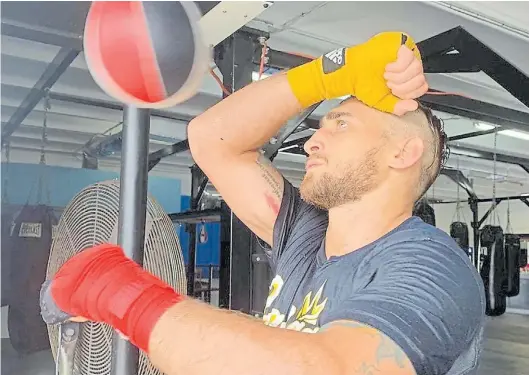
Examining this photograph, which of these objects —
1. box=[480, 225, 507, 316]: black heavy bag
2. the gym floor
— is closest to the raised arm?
the gym floor

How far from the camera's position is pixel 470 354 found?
0.96m

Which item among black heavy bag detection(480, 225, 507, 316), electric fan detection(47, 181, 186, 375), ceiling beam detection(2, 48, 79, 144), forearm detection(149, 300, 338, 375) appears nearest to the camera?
forearm detection(149, 300, 338, 375)

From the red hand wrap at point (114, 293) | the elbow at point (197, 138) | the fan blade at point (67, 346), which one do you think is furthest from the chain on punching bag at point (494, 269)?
the red hand wrap at point (114, 293)

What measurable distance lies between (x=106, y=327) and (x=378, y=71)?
0.82 meters

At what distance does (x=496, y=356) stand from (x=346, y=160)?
5371mm

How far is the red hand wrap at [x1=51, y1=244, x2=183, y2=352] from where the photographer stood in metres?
0.76

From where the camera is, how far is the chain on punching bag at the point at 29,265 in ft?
12.1

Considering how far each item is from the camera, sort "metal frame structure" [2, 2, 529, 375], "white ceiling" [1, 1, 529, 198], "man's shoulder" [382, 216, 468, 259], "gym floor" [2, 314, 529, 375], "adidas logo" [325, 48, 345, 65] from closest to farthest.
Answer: "man's shoulder" [382, 216, 468, 259] < "adidas logo" [325, 48, 345, 65] < "metal frame structure" [2, 2, 529, 375] < "white ceiling" [1, 1, 529, 198] < "gym floor" [2, 314, 529, 375]

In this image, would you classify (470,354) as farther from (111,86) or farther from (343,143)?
(111,86)

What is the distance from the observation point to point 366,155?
1141mm

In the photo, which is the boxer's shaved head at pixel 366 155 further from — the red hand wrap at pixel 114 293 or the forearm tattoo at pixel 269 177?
the red hand wrap at pixel 114 293

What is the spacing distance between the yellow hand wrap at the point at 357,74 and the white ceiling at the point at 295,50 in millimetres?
594

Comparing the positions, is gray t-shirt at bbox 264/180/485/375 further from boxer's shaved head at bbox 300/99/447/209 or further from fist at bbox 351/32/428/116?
fist at bbox 351/32/428/116

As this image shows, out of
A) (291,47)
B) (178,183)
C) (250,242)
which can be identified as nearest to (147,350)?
(250,242)
